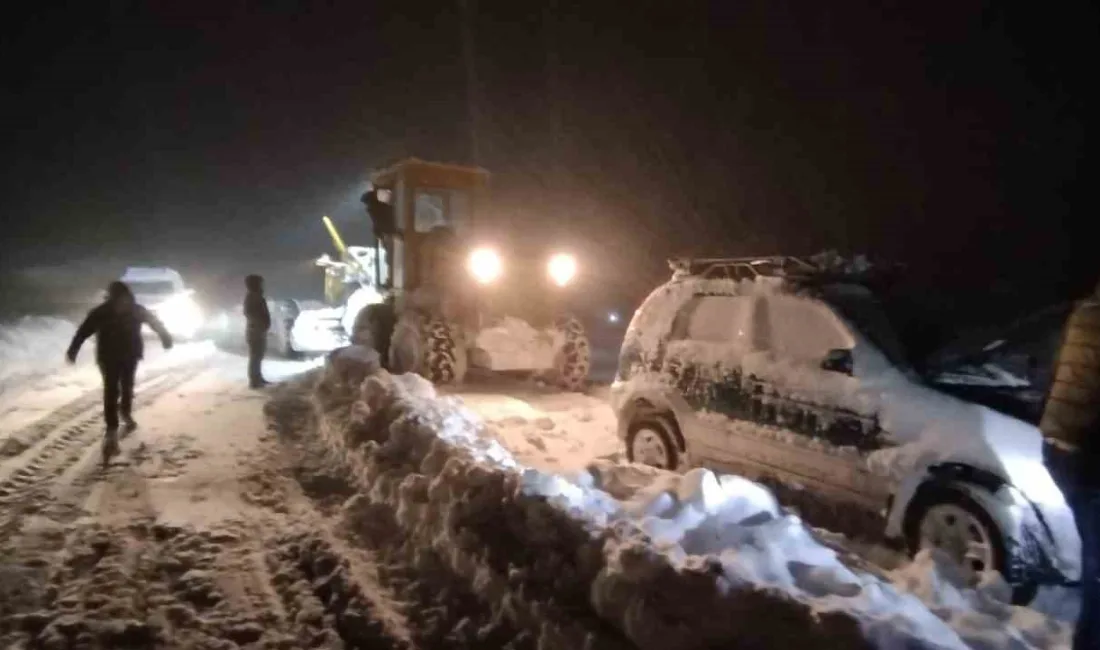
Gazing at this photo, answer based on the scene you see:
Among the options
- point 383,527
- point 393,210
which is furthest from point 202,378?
point 383,527

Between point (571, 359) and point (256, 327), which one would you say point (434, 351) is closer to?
point (571, 359)

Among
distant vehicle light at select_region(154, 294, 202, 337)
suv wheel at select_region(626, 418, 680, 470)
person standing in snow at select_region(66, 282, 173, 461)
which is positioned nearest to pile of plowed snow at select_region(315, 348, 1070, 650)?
suv wheel at select_region(626, 418, 680, 470)

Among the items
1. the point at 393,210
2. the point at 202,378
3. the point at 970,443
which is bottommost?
the point at 202,378

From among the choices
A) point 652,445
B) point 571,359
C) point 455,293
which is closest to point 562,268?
point 571,359

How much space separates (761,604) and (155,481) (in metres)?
5.80

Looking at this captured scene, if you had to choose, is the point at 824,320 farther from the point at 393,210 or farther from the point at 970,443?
the point at 393,210

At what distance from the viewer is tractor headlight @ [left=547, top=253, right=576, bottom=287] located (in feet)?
46.2

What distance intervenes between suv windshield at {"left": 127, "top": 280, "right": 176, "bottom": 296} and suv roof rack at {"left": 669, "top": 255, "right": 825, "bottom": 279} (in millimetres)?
17683

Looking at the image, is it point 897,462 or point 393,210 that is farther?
point 393,210

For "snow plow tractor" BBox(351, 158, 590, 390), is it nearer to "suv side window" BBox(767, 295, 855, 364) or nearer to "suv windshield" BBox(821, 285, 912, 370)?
"suv side window" BBox(767, 295, 855, 364)

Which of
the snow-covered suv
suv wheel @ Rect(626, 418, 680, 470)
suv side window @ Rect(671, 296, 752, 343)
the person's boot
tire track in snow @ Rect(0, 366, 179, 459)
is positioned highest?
suv side window @ Rect(671, 296, 752, 343)

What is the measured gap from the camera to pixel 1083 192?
23391 mm

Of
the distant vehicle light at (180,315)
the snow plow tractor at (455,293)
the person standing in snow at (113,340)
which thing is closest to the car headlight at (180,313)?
the distant vehicle light at (180,315)

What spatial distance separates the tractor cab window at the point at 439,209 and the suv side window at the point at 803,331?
8.06 meters
